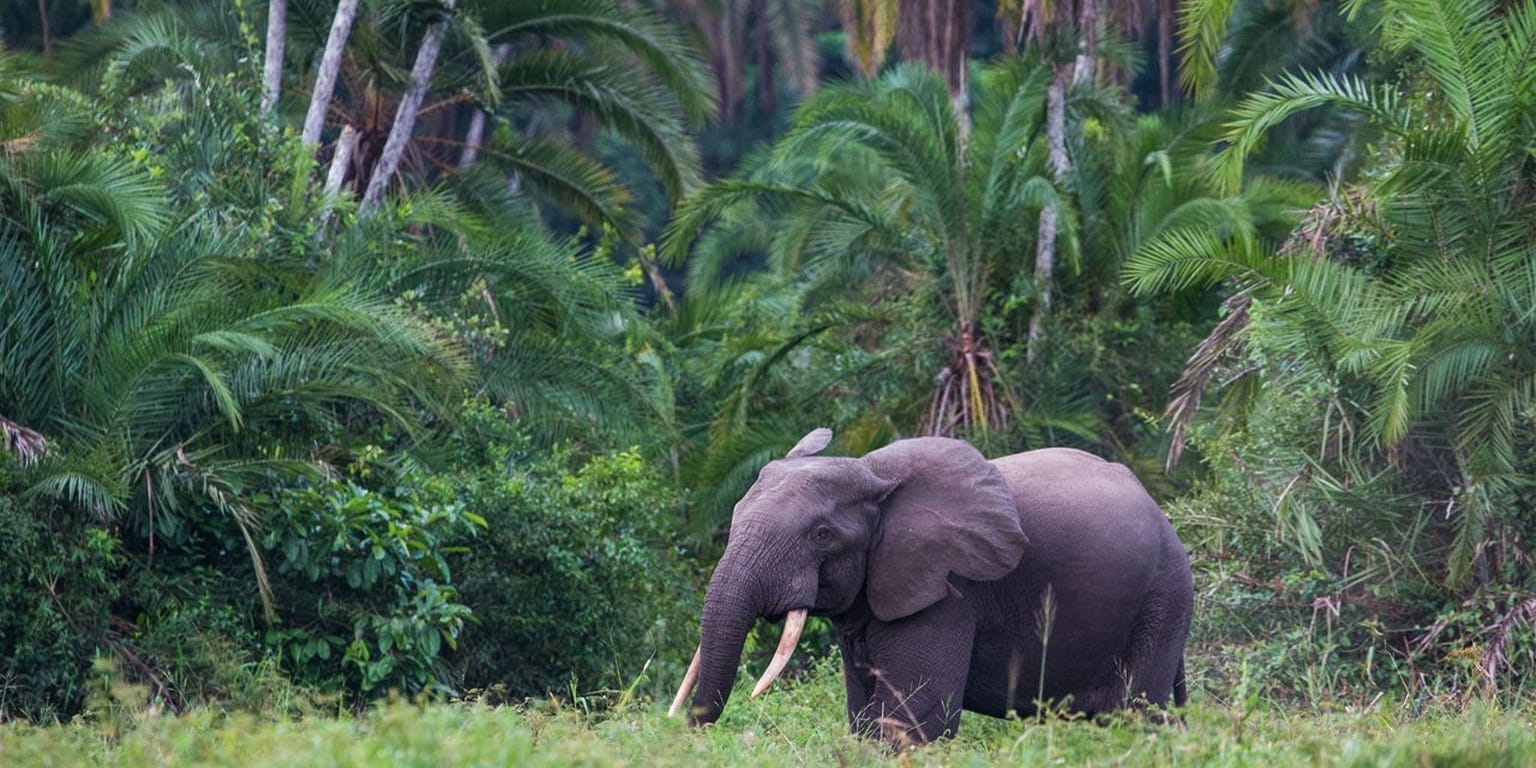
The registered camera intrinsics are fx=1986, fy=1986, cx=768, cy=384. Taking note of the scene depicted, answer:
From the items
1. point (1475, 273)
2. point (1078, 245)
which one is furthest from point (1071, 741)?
point (1078, 245)

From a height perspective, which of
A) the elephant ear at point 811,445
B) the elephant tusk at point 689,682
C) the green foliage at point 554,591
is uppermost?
the elephant ear at point 811,445

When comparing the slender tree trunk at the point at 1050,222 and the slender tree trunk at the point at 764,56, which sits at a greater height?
the slender tree trunk at the point at 1050,222

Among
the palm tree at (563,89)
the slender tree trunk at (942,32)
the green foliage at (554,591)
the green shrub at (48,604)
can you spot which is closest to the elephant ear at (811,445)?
the green foliage at (554,591)

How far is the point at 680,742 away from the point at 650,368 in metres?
9.04

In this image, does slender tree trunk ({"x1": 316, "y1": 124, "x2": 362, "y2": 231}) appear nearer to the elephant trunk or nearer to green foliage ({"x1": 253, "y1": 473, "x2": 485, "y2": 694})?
green foliage ({"x1": 253, "y1": 473, "x2": 485, "y2": 694})

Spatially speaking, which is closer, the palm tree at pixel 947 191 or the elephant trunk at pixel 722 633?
the elephant trunk at pixel 722 633

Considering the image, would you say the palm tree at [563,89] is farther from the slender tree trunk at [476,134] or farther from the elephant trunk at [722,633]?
the elephant trunk at [722,633]

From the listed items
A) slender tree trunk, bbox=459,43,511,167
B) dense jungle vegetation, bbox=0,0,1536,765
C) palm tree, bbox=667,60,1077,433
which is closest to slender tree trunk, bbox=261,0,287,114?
Result: dense jungle vegetation, bbox=0,0,1536,765

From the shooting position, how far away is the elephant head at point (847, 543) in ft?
26.6

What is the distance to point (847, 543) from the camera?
27.7 feet

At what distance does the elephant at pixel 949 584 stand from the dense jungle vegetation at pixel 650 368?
0.55 m

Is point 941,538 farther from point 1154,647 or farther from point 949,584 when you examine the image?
point 1154,647

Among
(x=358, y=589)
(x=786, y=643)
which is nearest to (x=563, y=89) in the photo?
(x=358, y=589)

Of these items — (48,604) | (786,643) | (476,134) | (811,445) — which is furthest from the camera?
(476,134)
